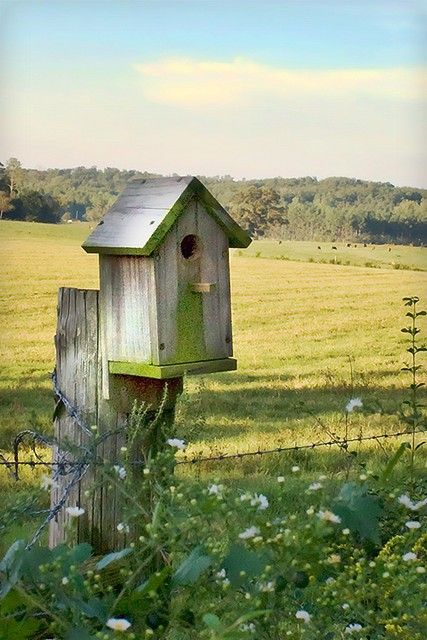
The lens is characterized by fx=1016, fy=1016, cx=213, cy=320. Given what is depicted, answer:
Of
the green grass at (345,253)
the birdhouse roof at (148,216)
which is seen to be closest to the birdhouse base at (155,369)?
the birdhouse roof at (148,216)

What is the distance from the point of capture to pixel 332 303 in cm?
619

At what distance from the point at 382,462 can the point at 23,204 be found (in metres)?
2.18

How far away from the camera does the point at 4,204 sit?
480 centimetres

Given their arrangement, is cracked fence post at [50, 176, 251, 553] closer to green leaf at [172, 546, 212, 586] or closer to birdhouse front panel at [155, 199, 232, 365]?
birdhouse front panel at [155, 199, 232, 365]

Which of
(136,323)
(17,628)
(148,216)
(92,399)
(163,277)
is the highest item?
(148,216)

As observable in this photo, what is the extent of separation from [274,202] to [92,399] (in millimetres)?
2741

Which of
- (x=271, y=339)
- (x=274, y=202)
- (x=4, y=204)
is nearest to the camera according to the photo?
(x=4, y=204)

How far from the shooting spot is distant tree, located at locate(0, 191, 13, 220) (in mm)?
4785

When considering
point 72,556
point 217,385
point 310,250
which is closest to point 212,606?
point 72,556

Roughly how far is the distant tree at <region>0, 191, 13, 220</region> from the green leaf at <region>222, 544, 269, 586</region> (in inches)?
125

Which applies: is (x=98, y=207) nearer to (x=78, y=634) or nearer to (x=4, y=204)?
(x=4, y=204)

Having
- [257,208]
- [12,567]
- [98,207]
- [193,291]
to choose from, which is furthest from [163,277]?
[257,208]

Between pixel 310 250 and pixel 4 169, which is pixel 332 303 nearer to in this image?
pixel 310 250

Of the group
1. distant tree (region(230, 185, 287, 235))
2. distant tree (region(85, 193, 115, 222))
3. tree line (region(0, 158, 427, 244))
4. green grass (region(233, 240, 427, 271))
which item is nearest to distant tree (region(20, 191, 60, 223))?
tree line (region(0, 158, 427, 244))
